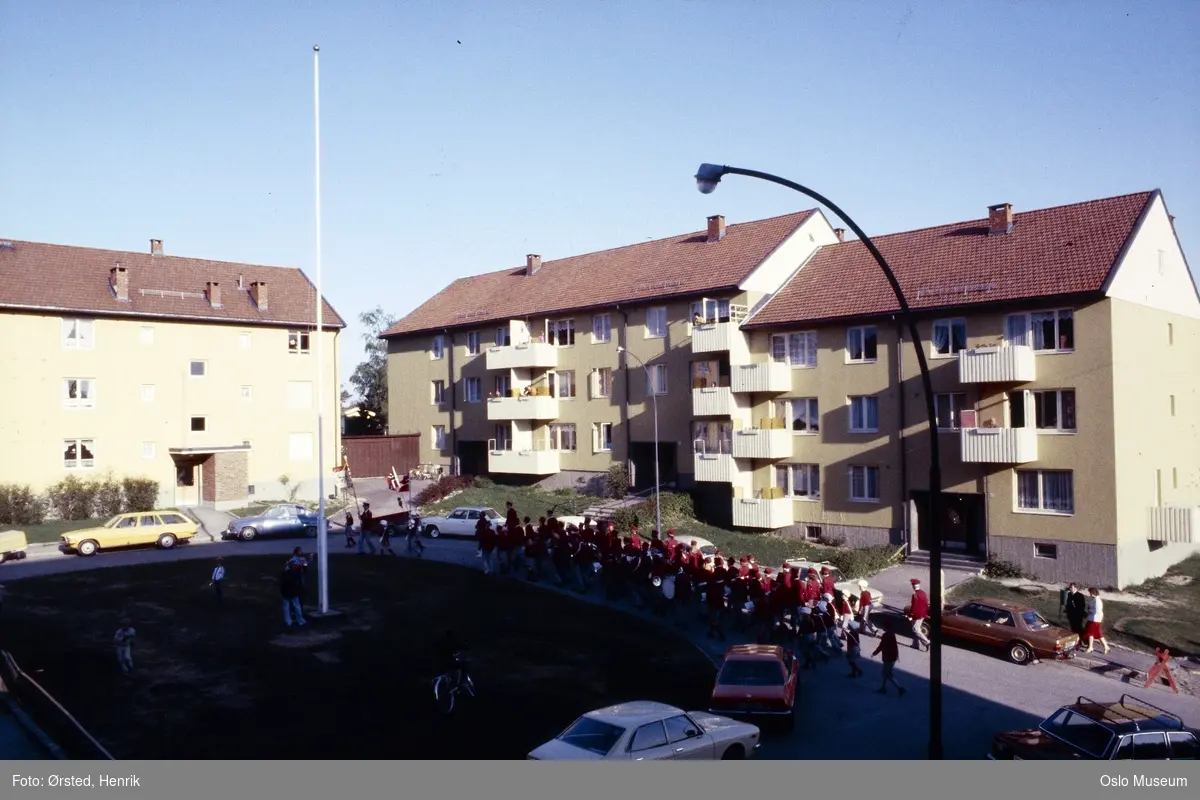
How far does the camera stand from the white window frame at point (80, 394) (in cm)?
4012

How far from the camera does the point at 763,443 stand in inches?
1391

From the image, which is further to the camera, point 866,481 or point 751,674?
point 866,481

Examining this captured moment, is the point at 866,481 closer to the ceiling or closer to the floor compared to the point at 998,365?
closer to the floor

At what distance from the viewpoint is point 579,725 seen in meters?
12.2

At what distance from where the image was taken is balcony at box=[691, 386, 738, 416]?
121 feet

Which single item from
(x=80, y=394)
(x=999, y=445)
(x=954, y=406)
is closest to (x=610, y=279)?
(x=954, y=406)

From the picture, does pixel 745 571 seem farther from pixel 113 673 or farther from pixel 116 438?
pixel 116 438

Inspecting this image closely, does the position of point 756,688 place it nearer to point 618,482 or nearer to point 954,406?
point 954,406

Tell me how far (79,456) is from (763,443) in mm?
29504

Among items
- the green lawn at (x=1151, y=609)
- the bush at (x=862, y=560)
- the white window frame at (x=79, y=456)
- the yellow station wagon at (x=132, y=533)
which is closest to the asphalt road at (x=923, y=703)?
the green lawn at (x=1151, y=609)

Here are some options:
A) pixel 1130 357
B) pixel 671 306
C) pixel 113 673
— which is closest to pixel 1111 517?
pixel 1130 357

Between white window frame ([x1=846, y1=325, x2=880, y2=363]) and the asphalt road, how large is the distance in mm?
13477

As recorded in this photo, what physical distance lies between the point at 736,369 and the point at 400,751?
25.3 m

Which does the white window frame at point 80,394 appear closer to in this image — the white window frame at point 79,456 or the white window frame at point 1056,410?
the white window frame at point 79,456
